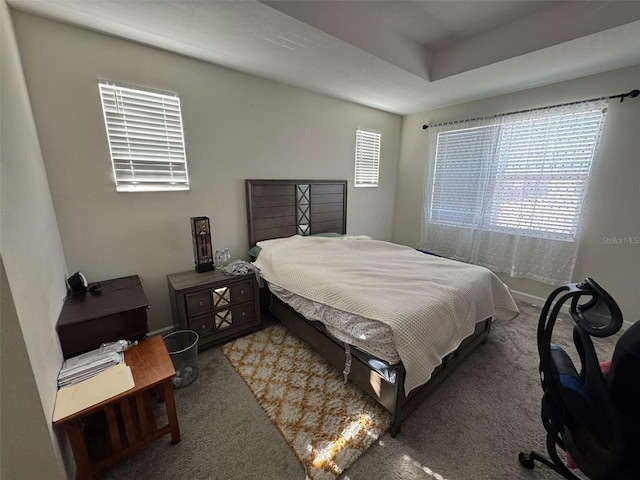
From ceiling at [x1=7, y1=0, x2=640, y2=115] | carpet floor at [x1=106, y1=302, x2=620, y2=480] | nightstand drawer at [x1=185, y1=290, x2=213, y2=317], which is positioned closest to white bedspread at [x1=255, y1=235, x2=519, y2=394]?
carpet floor at [x1=106, y1=302, x2=620, y2=480]

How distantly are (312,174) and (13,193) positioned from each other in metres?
2.65

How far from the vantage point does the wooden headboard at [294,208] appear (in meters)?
2.89

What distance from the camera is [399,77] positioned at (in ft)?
8.71

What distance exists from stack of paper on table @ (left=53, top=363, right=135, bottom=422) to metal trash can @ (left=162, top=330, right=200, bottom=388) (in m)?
0.45

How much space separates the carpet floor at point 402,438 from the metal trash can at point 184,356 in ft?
0.25

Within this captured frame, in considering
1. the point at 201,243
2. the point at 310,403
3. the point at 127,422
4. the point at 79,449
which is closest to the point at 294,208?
the point at 201,243

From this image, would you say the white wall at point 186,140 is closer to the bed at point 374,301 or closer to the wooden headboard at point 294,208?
the wooden headboard at point 294,208

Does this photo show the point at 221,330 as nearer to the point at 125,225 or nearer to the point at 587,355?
the point at 125,225

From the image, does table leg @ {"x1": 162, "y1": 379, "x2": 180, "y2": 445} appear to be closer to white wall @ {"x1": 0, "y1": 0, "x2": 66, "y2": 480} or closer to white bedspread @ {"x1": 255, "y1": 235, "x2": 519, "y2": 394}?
white wall @ {"x1": 0, "y1": 0, "x2": 66, "y2": 480}

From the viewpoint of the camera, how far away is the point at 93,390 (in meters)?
1.27

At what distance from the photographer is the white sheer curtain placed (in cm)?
274

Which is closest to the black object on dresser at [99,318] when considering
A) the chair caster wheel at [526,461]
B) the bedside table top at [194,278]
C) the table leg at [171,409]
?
the bedside table top at [194,278]

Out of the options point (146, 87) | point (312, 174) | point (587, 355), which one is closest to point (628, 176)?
point (587, 355)

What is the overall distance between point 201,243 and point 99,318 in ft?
3.18
